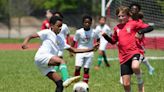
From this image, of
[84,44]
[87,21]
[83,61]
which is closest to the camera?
[87,21]

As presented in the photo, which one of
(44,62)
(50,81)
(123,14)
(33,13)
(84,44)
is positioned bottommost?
(33,13)

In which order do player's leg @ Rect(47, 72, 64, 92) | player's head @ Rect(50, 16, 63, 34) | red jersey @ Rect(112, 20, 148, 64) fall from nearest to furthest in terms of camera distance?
player's leg @ Rect(47, 72, 64, 92)
player's head @ Rect(50, 16, 63, 34)
red jersey @ Rect(112, 20, 148, 64)

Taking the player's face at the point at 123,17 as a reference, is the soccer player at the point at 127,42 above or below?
below

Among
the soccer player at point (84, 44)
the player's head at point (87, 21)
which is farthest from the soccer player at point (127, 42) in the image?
the soccer player at point (84, 44)

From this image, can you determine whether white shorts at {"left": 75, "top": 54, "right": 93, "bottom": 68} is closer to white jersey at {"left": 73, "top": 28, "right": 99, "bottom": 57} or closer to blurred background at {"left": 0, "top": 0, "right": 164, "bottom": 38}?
white jersey at {"left": 73, "top": 28, "right": 99, "bottom": 57}

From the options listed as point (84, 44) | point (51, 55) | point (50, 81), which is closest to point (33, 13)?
point (50, 81)

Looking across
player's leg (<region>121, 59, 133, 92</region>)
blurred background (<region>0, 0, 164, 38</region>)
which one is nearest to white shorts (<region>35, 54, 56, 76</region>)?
player's leg (<region>121, 59, 133, 92</region>)

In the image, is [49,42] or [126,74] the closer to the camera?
[49,42]

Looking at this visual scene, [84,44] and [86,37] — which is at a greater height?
[86,37]

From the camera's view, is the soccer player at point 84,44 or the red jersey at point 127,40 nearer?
the red jersey at point 127,40

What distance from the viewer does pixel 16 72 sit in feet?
52.9

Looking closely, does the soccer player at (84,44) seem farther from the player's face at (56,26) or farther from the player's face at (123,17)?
the player's face at (56,26)

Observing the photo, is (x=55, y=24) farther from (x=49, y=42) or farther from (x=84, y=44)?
(x=84, y=44)

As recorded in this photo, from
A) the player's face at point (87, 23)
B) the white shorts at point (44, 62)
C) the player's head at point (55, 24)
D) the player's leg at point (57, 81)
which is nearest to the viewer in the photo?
the player's leg at point (57, 81)
